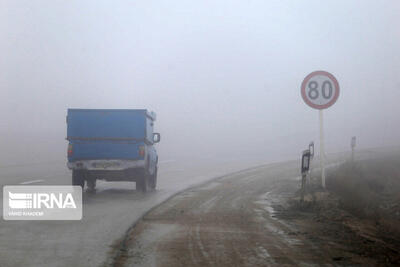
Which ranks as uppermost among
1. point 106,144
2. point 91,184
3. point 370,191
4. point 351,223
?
point 106,144

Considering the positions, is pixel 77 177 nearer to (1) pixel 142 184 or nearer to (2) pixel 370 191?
(1) pixel 142 184

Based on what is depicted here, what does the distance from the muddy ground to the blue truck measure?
2351mm

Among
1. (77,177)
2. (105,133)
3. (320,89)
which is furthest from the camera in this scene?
(105,133)

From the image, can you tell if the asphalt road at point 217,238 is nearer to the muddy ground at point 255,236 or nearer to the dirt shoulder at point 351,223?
the muddy ground at point 255,236

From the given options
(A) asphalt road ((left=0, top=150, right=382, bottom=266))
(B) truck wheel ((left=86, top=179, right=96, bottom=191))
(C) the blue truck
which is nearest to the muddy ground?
(A) asphalt road ((left=0, top=150, right=382, bottom=266))

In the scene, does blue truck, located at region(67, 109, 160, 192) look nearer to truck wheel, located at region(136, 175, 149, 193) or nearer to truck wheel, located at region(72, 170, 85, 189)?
truck wheel, located at region(72, 170, 85, 189)

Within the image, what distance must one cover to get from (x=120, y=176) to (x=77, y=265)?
28.5ft

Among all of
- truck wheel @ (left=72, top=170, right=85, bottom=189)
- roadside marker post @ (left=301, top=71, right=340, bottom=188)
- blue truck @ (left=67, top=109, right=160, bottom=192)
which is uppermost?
roadside marker post @ (left=301, top=71, right=340, bottom=188)

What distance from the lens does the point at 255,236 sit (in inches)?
323

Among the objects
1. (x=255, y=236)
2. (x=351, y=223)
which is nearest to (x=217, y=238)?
(x=255, y=236)

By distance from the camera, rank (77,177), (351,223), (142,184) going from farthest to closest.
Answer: (142,184)
(77,177)
(351,223)

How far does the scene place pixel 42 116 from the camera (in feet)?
225

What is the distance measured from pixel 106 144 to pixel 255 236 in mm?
7571

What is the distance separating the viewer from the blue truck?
14.7 meters
